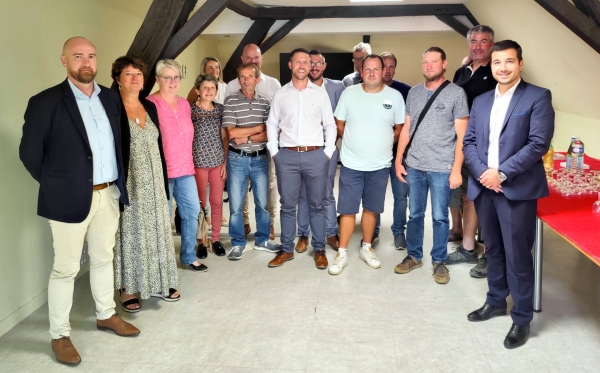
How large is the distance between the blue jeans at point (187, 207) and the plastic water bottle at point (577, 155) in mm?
2733

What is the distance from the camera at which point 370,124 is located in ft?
10.8

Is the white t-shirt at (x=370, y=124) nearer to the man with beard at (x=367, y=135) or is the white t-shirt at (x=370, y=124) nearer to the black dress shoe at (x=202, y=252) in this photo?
the man with beard at (x=367, y=135)

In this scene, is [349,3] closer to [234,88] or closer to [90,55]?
[234,88]

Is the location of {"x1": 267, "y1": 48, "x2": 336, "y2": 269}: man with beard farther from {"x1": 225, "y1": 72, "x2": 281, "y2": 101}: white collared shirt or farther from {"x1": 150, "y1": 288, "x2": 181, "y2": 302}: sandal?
{"x1": 150, "y1": 288, "x2": 181, "y2": 302}: sandal

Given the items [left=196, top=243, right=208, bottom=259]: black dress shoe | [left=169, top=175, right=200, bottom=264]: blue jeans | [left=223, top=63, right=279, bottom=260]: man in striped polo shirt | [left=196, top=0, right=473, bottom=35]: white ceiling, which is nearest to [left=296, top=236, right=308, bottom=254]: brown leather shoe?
[left=223, top=63, right=279, bottom=260]: man in striped polo shirt

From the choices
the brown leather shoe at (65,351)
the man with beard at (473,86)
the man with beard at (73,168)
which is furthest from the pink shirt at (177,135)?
the man with beard at (473,86)

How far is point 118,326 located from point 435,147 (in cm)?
222

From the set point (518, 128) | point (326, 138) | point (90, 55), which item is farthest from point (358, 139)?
point (90, 55)

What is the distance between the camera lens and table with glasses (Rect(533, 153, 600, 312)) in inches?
85.8

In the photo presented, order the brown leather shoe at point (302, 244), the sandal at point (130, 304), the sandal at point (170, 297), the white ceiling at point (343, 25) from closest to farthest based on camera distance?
the sandal at point (130, 304) < the sandal at point (170, 297) < the brown leather shoe at point (302, 244) < the white ceiling at point (343, 25)

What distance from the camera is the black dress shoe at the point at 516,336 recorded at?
246cm

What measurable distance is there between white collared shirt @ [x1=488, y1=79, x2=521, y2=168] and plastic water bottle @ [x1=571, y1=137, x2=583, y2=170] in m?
1.33

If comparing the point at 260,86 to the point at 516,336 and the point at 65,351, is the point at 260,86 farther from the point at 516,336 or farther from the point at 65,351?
the point at 516,336

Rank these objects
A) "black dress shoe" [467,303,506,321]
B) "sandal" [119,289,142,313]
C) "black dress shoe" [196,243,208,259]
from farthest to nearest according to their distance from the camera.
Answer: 1. "black dress shoe" [196,243,208,259]
2. "sandal" [119,289,142,313]
3. "black dress shoe" [467,303,506,321]
